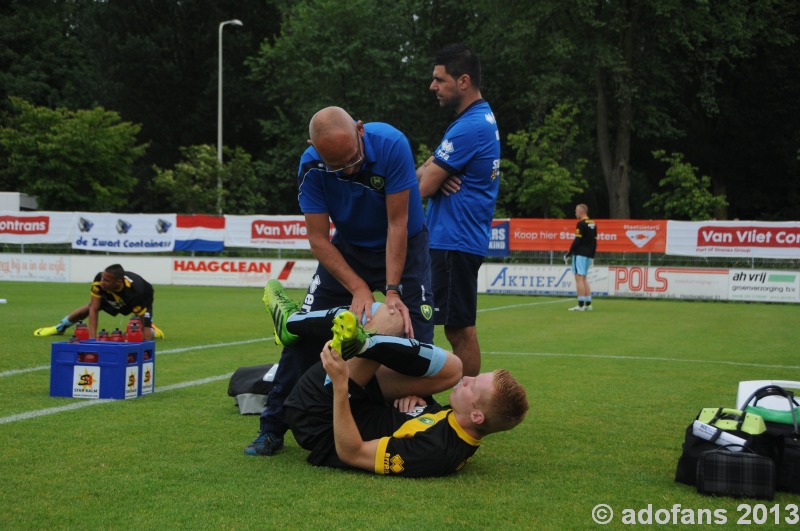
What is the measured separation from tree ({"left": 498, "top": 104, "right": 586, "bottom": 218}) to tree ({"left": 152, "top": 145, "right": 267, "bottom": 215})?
1223 centimetres

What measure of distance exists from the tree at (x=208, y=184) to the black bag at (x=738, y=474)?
36700 millimetres

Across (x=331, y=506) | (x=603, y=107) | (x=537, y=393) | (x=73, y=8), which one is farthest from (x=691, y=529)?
(x=73, y=8)

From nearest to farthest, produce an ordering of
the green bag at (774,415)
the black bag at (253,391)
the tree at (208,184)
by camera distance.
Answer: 1. the green bag at (774,415)
2. the black bag at (253,391)
3. the tree at (208,184)

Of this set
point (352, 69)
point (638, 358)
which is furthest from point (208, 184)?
point (638, 358)

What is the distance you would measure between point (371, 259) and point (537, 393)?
116 inches

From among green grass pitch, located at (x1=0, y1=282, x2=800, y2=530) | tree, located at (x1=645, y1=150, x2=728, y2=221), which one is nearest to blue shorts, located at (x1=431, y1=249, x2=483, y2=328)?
green grass pitch, located at (x1=0, y1=282, x2=800, y2=530)

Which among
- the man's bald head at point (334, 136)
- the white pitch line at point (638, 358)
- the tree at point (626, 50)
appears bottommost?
the white pitch line at point (638, 358)

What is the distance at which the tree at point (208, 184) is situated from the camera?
3969 centimetres

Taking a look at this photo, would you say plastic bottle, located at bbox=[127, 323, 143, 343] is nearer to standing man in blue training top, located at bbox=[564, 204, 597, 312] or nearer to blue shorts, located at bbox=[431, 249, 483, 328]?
blue shorts, located at bbox=[431, 249, 483, 328]

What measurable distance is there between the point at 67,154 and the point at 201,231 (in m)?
16.2

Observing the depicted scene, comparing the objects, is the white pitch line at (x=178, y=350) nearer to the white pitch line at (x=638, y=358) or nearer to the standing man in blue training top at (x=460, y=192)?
the white pitch line at (x=638, y=358)

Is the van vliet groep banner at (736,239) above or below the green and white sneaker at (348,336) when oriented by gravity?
above

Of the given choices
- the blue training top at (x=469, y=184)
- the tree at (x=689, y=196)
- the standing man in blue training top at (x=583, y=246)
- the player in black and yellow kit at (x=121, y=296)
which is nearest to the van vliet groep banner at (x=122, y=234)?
the standing man in blue training top at (x=583, y=246)

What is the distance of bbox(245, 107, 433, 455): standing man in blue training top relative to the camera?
4801 millimetres
